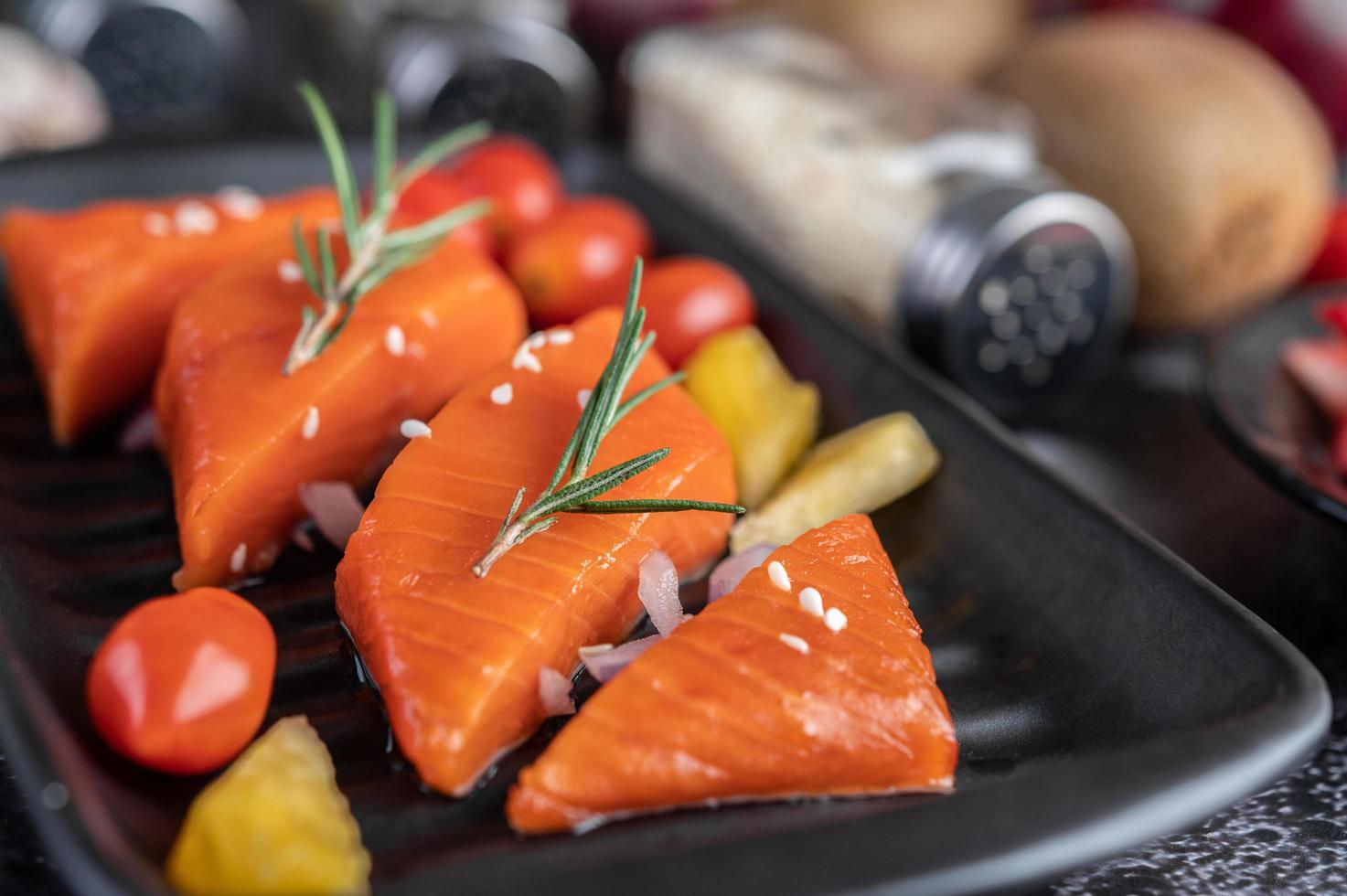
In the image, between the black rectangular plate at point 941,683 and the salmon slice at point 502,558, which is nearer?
the black rectangular plate at point 941,683

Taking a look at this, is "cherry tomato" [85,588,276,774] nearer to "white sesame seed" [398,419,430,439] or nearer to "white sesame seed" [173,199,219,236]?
"white sesame seed" [398,419,430,439]

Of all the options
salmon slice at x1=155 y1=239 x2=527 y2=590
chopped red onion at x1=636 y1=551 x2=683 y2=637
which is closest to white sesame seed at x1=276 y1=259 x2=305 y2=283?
salmon slice at x1=155 y1=239 x2=527 y2=590

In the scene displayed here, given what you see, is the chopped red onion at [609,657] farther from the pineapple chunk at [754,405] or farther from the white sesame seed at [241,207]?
the white sesame seed at [241,207]

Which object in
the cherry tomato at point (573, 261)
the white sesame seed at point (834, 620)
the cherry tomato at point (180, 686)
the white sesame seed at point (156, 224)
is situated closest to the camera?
the cherry tomato at point (180, 686)

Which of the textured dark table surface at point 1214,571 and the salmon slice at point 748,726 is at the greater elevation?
the salmon slice at point 748,726

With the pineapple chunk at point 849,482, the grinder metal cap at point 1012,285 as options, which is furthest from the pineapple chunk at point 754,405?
the grinder metal cap at point 1012,285

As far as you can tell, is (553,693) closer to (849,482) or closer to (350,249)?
(849,482)

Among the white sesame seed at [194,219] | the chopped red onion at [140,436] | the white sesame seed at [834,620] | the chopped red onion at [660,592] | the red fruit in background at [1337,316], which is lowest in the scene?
the chopped red onion at [140,436]
